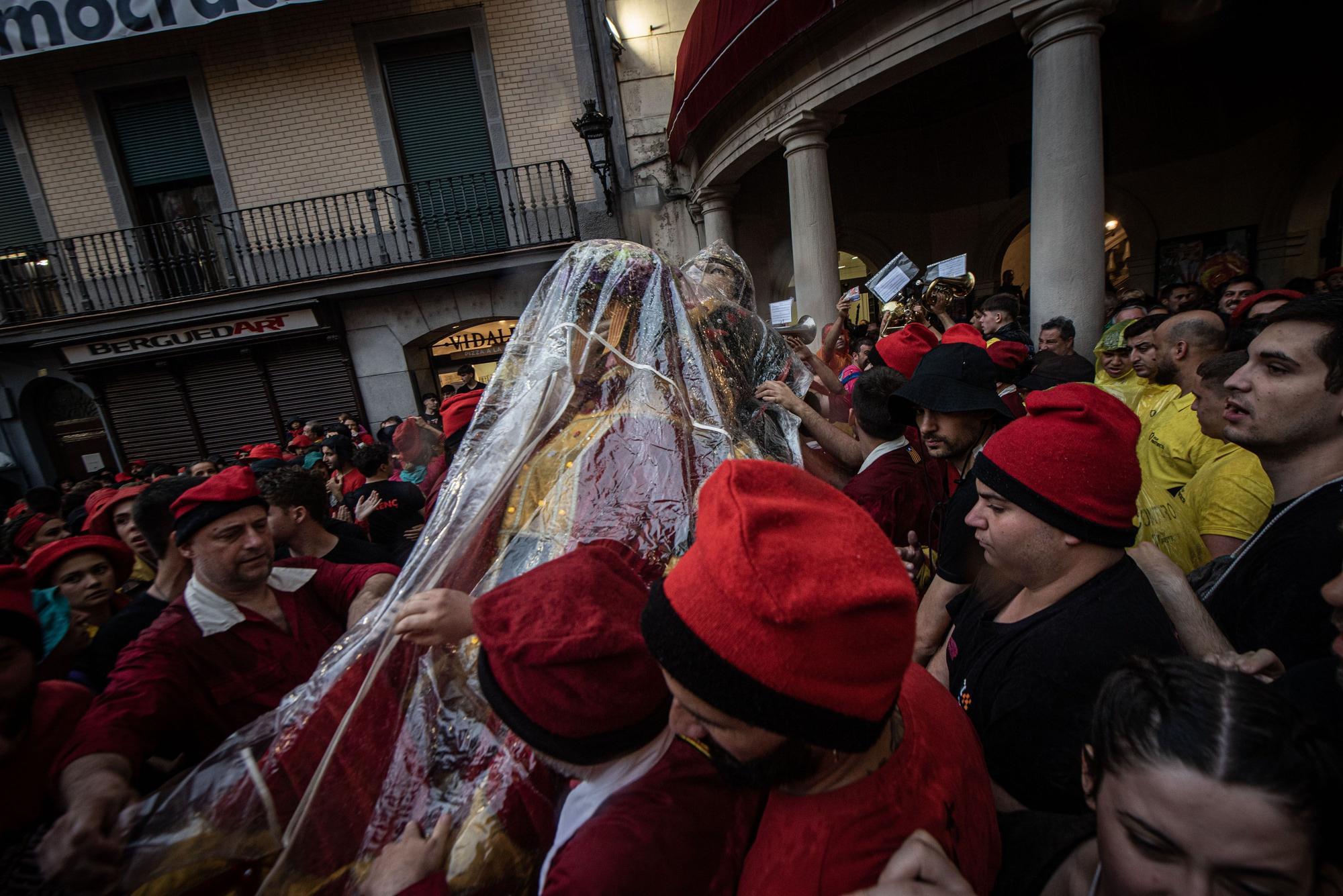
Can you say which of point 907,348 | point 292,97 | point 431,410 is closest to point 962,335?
point 907,348

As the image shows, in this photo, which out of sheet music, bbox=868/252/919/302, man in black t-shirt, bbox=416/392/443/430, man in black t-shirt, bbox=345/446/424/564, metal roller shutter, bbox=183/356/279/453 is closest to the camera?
man in black t-shirt, bbox=345/446/424/564

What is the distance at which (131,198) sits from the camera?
10664mm

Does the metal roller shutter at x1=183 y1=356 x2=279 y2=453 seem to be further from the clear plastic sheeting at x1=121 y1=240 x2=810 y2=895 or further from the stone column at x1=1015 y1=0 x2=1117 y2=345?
the stone column at x1=1015 y1=0 x2=1117 y2=345

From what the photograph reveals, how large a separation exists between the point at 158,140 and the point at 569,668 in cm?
1491

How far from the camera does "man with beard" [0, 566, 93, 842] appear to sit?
1343mm

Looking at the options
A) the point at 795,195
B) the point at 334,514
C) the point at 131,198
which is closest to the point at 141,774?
the point at 334,514

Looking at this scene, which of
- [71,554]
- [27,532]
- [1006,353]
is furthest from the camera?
[27,532]

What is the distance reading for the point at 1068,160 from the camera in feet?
14.2

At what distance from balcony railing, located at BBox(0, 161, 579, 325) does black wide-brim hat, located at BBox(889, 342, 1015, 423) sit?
926cm

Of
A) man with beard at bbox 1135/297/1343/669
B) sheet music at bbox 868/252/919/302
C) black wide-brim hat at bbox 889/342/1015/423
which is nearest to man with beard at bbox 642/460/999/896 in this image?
man with beard at bbox 1135/297/1343/669

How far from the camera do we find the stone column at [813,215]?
20.8 ft

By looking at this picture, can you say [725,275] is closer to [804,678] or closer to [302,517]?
[302,517]

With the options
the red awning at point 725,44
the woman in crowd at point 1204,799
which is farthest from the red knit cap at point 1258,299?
the red awning at point 725,44

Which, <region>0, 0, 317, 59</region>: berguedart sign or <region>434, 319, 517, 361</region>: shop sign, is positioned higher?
<region>0, 0, 317, 59</region>: berguedart sign
